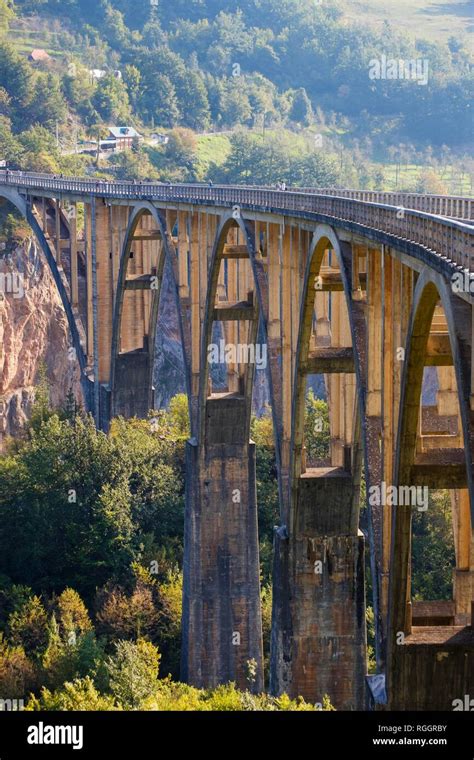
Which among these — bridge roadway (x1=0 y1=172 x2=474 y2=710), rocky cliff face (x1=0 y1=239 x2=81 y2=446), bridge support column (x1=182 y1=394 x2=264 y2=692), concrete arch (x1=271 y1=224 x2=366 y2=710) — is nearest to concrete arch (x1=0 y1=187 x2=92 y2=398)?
bridge roadway (x1=0 y1=172 x2=474 y2=710)

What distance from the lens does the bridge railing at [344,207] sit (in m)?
20.8

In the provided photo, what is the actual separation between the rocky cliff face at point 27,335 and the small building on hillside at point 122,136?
51.3 metres

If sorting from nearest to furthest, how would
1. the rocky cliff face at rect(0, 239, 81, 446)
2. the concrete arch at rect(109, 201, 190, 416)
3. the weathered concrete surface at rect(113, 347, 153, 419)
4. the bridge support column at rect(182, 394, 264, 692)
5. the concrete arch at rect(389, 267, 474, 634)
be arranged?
the concrete arch at rect(389, 267, 474, 634) < the bridge support column at rect(182, 394, 264, 692) < the concrete arch at rect(109, 201, 190, 416) < the weathered concrete surface at rect(113, 347, 153, 419) < the rocky cliff face at rect(0, 239, 81, 446)

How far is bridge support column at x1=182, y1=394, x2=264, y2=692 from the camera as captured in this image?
48.4 meters

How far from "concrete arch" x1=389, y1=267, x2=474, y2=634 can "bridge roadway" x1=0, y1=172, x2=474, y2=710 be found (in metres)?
0.03

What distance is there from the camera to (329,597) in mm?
38000

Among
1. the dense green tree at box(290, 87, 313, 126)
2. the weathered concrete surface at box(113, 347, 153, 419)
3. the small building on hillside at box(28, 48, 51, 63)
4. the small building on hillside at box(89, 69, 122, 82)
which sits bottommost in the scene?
the weathered concrete surface at box(113, 347, 153, 419)

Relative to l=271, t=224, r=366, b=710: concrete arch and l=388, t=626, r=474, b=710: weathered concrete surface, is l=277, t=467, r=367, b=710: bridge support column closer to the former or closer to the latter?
l=271, t=224, r=366, b=710: concrete arch

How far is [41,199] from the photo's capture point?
A: 76.4 meters

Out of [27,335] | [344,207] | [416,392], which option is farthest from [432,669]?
[27,335]

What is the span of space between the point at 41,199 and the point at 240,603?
109 ft

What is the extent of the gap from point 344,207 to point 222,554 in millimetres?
19225

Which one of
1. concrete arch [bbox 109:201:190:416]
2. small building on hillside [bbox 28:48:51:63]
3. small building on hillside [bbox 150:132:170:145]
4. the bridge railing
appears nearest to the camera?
the bridge railing

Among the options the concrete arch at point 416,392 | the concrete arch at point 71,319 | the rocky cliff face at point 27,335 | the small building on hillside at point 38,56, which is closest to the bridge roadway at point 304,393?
the concrete arch at point 416,392
